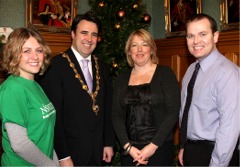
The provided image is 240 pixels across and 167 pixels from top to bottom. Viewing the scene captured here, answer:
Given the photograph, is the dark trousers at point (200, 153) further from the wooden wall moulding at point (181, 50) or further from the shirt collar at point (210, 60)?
the wooden wall moulding at point (181, 50)

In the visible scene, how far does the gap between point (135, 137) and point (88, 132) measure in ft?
1.48

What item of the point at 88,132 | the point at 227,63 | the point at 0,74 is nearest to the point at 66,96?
the point at 88,132

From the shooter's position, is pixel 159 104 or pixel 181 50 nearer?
pixel 159 104

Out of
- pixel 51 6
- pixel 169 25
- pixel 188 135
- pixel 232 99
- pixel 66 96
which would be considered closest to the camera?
pixel 232 99

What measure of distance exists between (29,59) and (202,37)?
1.37 meters

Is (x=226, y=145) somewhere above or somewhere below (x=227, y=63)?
below

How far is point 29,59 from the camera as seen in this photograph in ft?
6.90

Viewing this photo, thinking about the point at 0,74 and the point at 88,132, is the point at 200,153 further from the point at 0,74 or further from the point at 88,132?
the point at 0,74

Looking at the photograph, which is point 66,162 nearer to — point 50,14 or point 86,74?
point 86,74

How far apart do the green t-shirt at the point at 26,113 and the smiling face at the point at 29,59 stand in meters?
0.06

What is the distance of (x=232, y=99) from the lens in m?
2.11

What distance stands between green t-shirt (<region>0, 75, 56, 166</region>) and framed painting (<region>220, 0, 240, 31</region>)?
277cm

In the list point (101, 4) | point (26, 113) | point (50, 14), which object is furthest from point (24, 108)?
point (50, 14)

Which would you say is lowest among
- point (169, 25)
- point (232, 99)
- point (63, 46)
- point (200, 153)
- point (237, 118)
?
point (200, 153)
